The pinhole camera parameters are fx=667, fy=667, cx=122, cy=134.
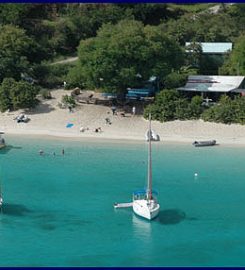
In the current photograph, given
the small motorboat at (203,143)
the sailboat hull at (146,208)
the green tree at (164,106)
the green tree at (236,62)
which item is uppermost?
the green tree at (236,62)

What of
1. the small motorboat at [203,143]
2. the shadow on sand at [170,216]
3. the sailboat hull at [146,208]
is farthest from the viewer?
the small motorboat at [203,143]

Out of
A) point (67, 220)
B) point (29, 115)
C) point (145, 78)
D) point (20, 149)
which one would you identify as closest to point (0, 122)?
point (29, 115)

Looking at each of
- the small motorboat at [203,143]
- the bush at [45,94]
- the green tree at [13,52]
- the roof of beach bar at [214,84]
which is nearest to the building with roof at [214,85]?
the roof of beach bar at [214,84]

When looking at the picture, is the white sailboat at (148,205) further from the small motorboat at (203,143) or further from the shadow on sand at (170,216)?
the small motorboat at (203,143)

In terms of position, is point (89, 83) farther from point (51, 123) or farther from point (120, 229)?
point (120, 229)

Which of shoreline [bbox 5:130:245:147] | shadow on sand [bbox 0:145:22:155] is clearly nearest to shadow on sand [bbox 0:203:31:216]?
shadow on sand [bbox 0:145:22:155]

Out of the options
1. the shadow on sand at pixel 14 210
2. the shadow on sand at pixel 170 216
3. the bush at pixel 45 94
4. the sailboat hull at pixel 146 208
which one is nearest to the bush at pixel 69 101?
the bush at pixel 45 94

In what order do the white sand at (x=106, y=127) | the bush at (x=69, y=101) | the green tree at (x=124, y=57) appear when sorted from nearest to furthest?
the white sand at (x=106, y=127) → the green tree at (x=124, y=57) → the bush at (x=69, y=101)

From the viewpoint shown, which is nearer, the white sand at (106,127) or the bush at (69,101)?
the white sand at (106,127)

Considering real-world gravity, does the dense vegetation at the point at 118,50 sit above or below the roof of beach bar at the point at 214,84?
above
